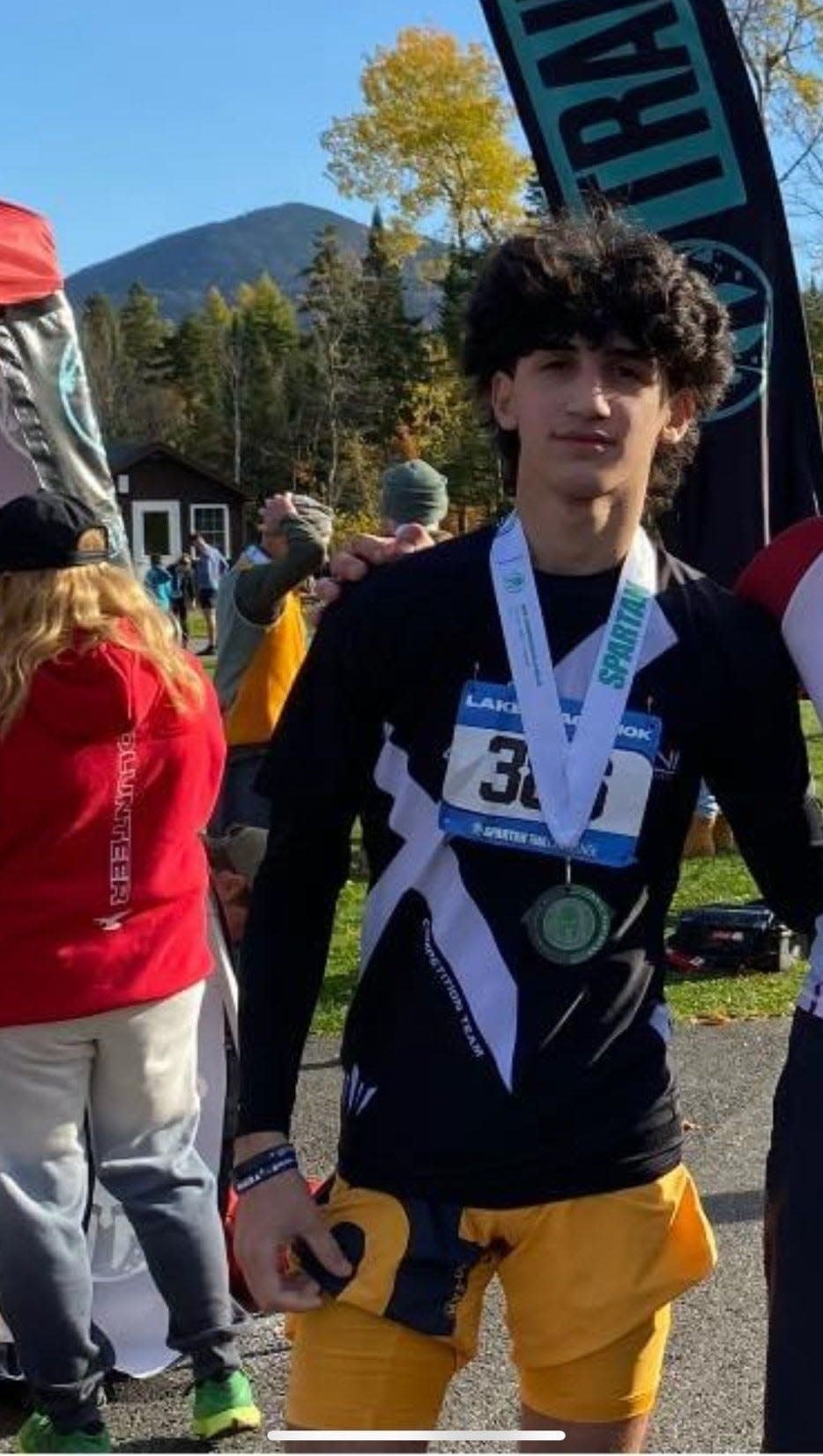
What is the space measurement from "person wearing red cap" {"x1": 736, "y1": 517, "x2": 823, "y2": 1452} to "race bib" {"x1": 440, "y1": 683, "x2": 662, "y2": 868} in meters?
0.23

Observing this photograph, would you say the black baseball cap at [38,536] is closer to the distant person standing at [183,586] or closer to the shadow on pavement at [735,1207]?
the shadow on pavement at [735,1207]

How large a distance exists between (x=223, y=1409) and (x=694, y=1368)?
1.03 metres

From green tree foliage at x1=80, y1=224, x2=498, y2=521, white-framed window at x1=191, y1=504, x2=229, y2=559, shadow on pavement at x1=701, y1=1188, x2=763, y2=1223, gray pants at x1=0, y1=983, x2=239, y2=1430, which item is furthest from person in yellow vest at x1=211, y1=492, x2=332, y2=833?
white-framed window at x1=191, y1=504, x2=229, y2=559

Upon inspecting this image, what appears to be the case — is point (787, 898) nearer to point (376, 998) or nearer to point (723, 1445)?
point (376, 998)

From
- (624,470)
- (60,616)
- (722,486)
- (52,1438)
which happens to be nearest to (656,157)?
(722,486)

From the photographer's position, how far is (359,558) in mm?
2191

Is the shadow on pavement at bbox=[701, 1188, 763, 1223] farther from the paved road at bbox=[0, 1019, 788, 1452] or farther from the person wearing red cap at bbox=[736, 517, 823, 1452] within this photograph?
the person wearing red cap at bbox=[736, 517, 823, 1452]

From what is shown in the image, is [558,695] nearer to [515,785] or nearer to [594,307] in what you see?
[515,785]

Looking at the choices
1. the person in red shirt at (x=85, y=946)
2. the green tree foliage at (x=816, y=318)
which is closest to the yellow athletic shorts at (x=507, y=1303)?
the person in red shirt at (x=85, y=946)

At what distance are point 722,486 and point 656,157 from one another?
117 cm

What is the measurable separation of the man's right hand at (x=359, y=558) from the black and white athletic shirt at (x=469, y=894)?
0.23 ft

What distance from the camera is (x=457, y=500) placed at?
44.0 metres

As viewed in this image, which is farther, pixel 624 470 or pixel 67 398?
pixel 67 398

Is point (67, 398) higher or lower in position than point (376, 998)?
higher
